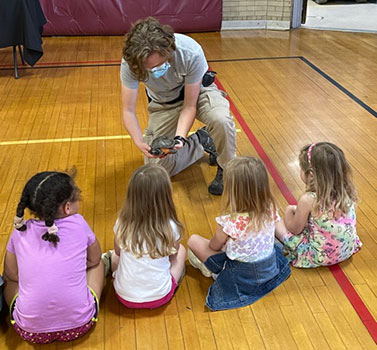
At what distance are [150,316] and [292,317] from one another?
0.58 meters

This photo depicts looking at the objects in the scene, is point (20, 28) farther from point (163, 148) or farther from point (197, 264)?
point (197, 264)

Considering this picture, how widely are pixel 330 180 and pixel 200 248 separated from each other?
65 centimetres

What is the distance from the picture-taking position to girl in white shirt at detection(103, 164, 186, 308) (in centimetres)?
195

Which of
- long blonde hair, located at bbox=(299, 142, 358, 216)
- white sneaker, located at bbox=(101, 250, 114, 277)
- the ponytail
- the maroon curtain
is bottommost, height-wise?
the maroon curtain

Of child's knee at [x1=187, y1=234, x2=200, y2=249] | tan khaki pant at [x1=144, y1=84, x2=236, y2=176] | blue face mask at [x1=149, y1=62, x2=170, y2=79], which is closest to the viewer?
child's knee at [x1=187, y1=234, x2=200, y2=249]

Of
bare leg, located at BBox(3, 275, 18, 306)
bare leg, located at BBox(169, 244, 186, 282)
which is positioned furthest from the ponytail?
bare leg, located at BBox(169, 244, 186, 282)

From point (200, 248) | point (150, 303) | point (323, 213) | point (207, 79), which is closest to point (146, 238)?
point (150, 303)

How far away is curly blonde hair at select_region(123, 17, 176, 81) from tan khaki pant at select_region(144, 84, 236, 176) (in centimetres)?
53

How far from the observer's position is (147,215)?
1.97 m

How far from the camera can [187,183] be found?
3.06 m

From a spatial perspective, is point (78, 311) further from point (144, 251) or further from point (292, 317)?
point (292, 317)

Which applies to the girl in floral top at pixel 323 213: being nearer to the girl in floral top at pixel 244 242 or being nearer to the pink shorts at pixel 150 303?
the girl in floral top at pixel 244 242

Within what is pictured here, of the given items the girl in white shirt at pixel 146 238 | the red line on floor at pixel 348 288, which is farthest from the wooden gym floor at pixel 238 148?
the girl in white shirt at pixel 146 238

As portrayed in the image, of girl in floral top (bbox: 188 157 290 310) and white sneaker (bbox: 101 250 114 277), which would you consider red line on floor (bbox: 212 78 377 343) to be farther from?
white sneaker (bbox: 101 250 114 277)
